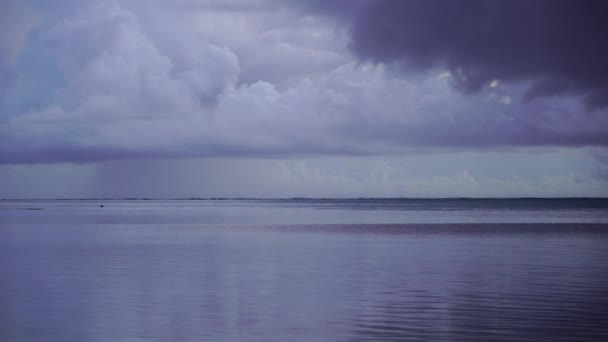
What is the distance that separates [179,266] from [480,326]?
59.1ft

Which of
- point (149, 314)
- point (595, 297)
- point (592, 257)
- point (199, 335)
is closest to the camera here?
point (199, 335)

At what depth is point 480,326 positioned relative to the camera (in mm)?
16766

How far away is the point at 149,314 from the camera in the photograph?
18.8m

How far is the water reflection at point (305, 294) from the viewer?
16562mm

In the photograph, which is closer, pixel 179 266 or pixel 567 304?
pixel 567 304

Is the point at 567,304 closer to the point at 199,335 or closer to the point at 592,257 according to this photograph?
the point at 199,335

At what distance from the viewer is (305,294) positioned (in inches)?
887

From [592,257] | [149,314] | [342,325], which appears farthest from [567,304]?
[592,257]

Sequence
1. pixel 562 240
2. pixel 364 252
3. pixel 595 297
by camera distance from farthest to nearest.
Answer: pixel 562 240 → pixel 364 252 → pixel 595 297

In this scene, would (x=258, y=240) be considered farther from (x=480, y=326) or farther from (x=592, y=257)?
(x=480, y=326)

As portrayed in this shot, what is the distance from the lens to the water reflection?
54.3 feet

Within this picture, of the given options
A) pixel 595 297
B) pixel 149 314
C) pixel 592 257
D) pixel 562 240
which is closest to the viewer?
pixel 149 314

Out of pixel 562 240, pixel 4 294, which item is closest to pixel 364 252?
pixel 562 240

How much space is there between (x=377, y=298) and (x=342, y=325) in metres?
4.63
